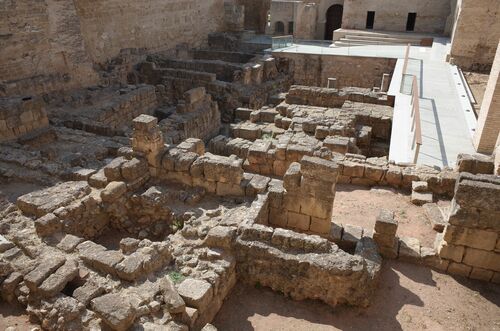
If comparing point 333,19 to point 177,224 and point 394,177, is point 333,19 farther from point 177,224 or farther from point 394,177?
point 177,224

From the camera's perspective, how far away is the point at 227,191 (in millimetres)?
8422

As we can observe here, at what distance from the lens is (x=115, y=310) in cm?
518

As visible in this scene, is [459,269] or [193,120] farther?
[193,120]

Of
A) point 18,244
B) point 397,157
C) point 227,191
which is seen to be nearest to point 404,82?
point 397,157

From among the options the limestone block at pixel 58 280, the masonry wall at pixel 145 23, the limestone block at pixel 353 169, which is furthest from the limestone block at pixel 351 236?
the masonry wall at pixel 145 23

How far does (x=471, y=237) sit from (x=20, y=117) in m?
11.0

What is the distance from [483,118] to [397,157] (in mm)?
2914

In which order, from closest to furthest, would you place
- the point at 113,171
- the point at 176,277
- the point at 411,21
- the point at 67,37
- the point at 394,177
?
the point at 176,277 → the point at 113,171 → the point at 394,177 → the point at 67,37 → the point at 411,21

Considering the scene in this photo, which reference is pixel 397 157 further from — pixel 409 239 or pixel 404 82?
pixel 404 82

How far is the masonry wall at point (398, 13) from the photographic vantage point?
25438 millimetres

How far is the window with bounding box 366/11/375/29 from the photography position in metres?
26.7

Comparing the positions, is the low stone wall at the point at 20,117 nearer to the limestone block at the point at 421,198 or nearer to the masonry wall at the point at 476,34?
the limestone block at the point at 421,198

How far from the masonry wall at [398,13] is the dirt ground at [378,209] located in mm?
19974

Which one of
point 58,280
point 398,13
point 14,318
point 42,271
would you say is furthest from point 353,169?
point 398,13
